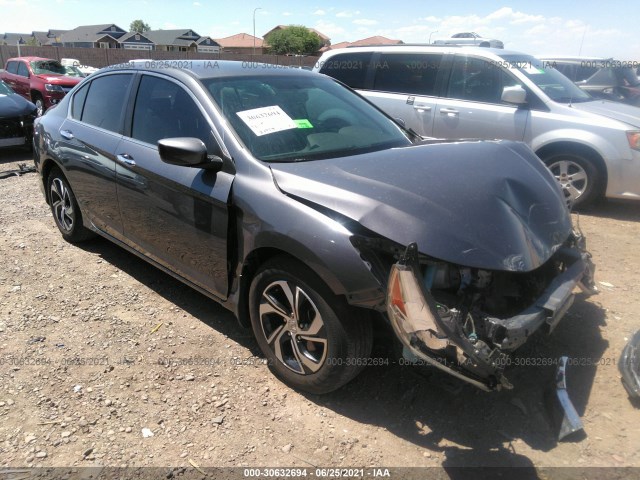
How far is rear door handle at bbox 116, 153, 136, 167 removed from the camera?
3.51m

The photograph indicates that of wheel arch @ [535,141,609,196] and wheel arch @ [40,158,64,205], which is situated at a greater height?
wheel arch @ [535,141,609,196]

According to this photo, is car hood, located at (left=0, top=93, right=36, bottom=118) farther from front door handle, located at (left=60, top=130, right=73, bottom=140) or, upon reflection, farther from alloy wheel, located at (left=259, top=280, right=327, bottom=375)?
alloy wheel, located at (left=259, top=280, right=327, bottom=375)

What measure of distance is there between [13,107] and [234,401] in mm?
8790

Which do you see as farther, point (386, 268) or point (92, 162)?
point (92, 162)

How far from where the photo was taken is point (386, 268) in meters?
2.30

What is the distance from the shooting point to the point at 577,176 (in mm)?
5875

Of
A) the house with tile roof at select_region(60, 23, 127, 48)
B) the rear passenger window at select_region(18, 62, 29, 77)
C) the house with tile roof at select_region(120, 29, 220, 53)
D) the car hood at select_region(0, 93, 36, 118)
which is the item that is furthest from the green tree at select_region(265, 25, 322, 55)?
the car hood at select_region(0, 93, 36, 118)

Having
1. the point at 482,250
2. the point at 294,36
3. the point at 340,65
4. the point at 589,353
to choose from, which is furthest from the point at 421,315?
the point at 294,36

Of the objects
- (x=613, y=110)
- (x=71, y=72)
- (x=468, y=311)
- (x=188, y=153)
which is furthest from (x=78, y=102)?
(x=71, y=72)

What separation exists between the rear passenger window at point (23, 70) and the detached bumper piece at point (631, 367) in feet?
54.8

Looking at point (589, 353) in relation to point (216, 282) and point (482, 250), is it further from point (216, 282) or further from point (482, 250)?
point (216, 282)

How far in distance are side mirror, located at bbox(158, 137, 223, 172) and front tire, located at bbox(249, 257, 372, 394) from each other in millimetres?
699

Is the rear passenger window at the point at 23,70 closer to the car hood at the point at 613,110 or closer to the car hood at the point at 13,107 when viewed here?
the car hood at the point at 13,107

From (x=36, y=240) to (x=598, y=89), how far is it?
11.2 metres
